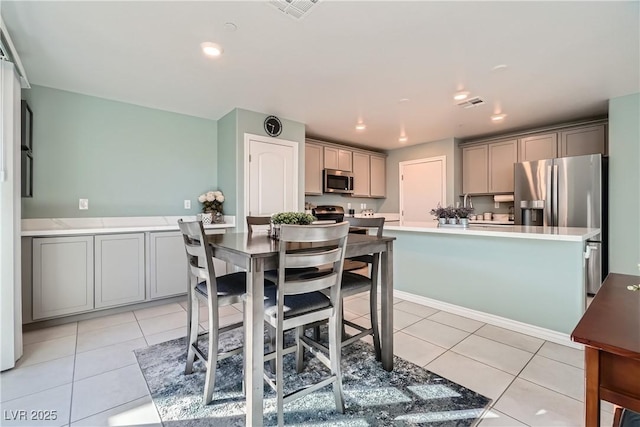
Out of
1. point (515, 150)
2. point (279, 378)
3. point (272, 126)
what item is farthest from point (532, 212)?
point (279, 378)

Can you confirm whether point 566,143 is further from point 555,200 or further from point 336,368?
point 336,368

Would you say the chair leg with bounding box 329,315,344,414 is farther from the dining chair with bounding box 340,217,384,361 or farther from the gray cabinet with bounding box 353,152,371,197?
the gray cabinet with bounding box 353,152,371,197

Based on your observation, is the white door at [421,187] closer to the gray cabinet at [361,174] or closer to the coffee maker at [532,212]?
the gray cabinet at [361,174]

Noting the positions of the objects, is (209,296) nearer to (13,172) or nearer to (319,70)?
(13,172)

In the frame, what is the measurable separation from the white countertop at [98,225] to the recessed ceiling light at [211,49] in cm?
190

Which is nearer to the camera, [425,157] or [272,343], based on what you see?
[272,343]

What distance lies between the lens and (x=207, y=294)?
5.32ft

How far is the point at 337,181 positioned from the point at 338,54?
2950mm

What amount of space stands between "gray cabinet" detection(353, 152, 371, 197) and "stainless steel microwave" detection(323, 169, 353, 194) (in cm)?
22

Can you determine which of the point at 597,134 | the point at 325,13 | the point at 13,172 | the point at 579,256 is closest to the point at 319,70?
the point at 325,13

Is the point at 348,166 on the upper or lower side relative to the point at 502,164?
upper

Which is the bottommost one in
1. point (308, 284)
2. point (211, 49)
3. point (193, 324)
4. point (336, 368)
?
point (336, 368)

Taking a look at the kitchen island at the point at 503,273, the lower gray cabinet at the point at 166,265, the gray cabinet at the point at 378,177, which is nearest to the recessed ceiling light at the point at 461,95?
the kitchen island at the point at 503,273

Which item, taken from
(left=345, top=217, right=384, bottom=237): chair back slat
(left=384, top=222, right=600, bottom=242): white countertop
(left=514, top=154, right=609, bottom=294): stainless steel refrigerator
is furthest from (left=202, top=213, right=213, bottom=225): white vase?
(left=514, top=154, right=609, bottom=294): stainless steel refrigerator
